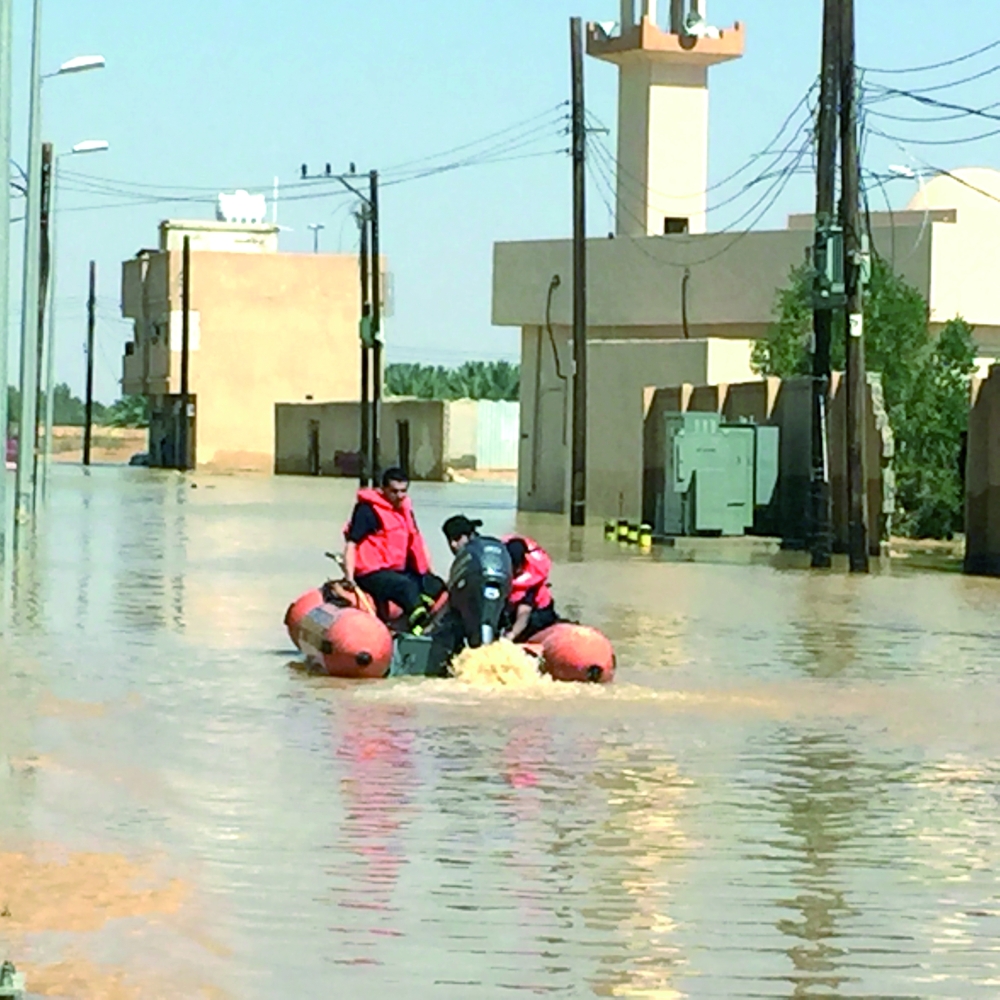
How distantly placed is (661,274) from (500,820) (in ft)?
148

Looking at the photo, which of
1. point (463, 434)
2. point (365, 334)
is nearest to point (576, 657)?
point (365, 334)

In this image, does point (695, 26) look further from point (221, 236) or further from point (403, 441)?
point (221, 236)

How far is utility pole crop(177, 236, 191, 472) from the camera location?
100m

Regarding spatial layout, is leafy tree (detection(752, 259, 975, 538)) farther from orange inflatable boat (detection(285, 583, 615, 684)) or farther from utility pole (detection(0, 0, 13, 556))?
utility pole (detection(0, 0, 13, 556))

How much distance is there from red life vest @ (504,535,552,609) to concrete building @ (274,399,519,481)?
71.3 meters

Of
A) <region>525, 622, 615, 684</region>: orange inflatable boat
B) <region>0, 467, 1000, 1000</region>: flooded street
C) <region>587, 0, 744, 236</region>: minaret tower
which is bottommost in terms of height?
<region>0, 467, 1000, 1000</region>: flooded street

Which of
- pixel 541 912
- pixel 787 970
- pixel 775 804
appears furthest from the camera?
pixel 775 804

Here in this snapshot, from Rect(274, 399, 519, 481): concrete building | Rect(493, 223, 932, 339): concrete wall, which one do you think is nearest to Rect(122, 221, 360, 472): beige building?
Rect(274, 399, 519, 481): concrete building

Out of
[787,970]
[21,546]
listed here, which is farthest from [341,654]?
[21,546]

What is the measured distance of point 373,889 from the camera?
9859 millimetres

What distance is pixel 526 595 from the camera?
1847 centimetres

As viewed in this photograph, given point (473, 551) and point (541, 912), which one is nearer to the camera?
point (541, 912)

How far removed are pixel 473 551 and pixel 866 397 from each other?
77.5 feet

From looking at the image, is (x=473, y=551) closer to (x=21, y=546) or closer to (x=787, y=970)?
(x=787, y=970)
